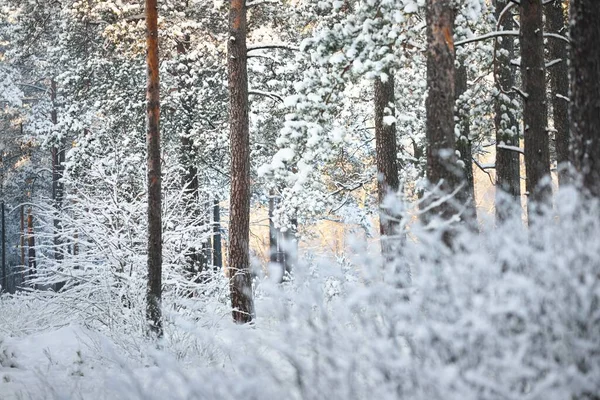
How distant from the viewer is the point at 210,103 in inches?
668

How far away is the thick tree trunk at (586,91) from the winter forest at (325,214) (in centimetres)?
2

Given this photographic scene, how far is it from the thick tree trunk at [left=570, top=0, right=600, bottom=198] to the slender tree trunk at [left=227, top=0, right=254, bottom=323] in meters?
7.10

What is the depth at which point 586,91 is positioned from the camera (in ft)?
16.6

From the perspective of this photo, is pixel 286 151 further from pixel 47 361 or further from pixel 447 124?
pixel 47 361

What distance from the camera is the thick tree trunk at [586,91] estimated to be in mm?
4996

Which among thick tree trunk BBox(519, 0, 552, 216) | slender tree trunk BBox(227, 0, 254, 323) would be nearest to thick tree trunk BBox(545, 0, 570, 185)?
thick tree trunk BBox(519, 0, 552, 216)

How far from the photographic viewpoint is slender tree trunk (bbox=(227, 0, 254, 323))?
1129 cm

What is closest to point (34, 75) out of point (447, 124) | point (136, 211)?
point (136, 211)

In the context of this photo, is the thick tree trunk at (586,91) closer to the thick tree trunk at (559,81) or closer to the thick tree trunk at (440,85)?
the thick tree trunk at (440,85)

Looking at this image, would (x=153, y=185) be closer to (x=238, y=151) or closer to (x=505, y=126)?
(x=238, y=151)

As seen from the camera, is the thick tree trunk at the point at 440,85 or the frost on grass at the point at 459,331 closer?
the frost on grass at the point at 459,331

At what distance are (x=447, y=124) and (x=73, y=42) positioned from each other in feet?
42.3

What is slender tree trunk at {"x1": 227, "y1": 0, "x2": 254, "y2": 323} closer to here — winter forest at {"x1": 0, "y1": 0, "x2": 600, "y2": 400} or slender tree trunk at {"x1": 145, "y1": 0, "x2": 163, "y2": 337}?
winter forest at {"x1": 0, "y1": 0, "x2": 600, "y2": 400}

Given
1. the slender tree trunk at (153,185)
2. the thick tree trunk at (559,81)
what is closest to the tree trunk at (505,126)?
the thick tree trunk at (559,81)
